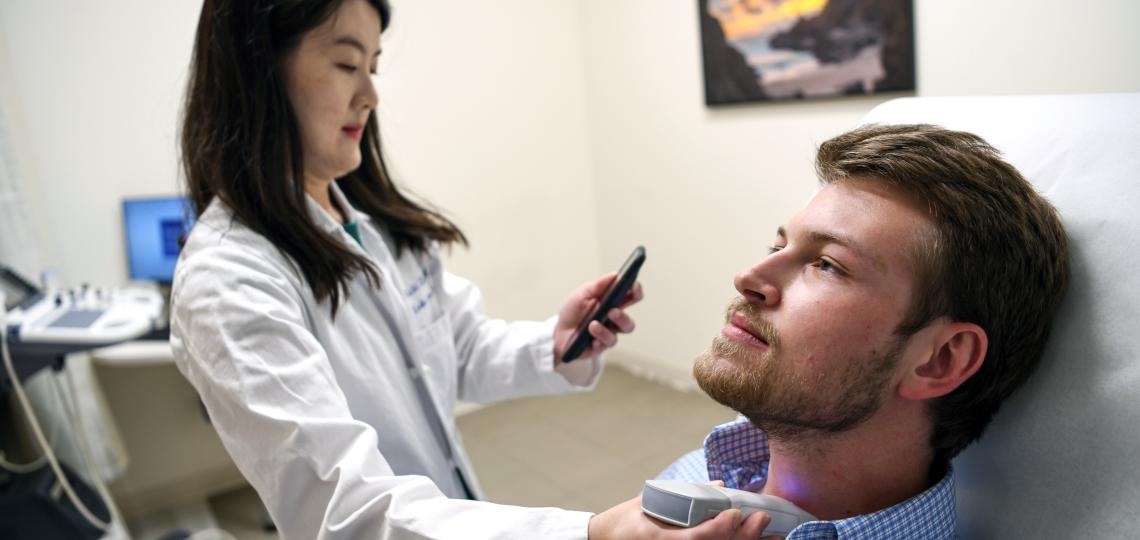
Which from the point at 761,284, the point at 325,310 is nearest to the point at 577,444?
the point at 325,310

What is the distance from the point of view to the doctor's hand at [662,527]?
75 centimetres

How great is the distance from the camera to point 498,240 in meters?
3.39

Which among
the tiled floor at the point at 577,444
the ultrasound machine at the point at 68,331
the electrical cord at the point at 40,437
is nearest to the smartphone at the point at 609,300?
the ultrasound machine at the point at 68,331

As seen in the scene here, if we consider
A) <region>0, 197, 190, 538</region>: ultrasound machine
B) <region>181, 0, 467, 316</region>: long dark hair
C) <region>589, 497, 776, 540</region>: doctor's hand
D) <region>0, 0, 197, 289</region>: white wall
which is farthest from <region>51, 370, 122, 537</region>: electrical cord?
<region>589, 497, 776, 540</region>: doctor's hand

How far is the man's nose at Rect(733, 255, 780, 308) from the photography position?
0.98m

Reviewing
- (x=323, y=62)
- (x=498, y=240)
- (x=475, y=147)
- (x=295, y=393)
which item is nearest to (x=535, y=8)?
(x=475, y=147)

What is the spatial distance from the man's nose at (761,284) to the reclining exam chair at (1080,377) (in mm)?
308

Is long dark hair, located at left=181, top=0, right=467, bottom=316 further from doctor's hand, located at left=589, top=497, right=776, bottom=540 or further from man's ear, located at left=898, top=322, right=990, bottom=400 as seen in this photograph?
man's ear, located at left=898, top=322, right=990, bottom=400

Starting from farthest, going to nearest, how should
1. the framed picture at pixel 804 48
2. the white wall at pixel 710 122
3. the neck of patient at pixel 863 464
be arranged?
1. the framed picture at pixel 804 48
2. the white wall at pixel 710 122
3. the neck of patient at pixel 863 464

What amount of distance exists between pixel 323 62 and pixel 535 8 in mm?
2353

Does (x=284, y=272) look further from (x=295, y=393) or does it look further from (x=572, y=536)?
(x=572, y=536)

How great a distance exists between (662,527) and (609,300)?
22.1 inches

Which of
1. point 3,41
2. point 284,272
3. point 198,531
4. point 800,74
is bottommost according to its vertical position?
point 198,531

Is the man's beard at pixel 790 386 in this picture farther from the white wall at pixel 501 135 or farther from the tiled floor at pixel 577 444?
the white wall at pixel 501 135
